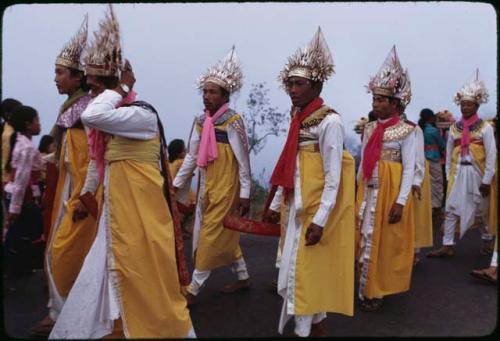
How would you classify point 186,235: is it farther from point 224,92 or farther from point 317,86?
point 317,86

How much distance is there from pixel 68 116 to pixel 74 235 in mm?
1005

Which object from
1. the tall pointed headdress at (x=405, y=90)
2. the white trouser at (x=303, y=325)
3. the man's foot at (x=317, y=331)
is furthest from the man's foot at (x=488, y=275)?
the white trouser at (x=303, y=325)

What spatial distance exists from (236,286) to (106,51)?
292 cm

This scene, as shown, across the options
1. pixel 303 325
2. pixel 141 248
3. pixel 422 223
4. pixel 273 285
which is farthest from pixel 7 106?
pixel 422 223

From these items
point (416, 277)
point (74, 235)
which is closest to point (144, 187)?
point (74, 235)

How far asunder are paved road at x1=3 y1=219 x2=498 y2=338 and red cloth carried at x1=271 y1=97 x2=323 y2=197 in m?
1.29

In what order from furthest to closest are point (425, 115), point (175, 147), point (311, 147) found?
1. point (425, 115)
2. point (175, 147)
3. point (311, 147)

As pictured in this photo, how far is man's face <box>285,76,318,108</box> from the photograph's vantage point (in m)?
4.56

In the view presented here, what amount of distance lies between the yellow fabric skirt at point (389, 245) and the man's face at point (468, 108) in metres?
2.45

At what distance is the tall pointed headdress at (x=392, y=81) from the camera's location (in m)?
5.75

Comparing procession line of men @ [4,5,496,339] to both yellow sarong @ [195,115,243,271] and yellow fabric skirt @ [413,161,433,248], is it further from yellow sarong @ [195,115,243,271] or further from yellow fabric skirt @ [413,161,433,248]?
yellow fabric skirt @ [413,161,433,248]

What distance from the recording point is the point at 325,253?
435cm

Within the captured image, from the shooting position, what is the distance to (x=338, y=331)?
4891mm

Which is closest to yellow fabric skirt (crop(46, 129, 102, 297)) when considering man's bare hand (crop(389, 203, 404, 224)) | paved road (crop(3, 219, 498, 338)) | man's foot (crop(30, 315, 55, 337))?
man's foot (crop(30, 315, 55, 337))
